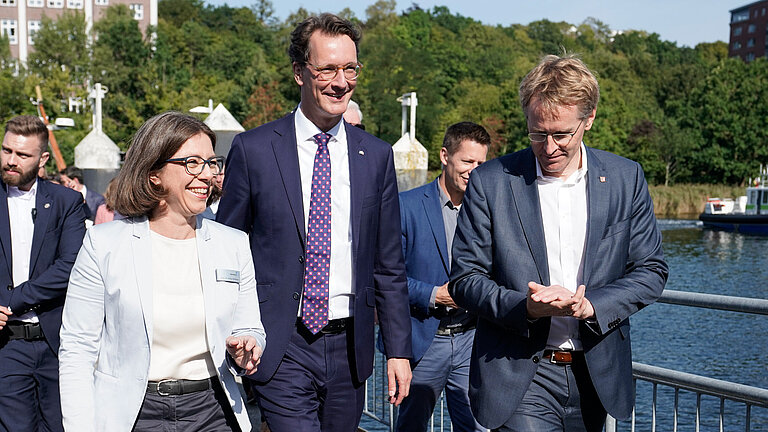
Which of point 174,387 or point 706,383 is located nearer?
point 174,387

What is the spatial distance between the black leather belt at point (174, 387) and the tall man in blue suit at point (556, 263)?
41.4 inches

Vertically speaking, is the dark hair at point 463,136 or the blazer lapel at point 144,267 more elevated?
the dark hair at point 463,136

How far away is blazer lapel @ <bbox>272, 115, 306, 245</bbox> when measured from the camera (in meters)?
3.96

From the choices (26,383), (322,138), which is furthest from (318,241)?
(26,383)

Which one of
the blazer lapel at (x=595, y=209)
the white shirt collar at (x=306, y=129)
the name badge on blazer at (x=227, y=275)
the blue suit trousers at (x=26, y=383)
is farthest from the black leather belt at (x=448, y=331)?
the blue suit trousers at (x=26, y=383)

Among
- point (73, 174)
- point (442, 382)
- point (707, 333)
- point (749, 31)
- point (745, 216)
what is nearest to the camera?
point (442, 382)

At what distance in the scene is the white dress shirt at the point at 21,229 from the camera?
5.43 m

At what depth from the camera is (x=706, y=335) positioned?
15.2 m

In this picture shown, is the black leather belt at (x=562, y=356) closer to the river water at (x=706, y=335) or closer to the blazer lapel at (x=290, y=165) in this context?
the blazer lapel at (x=290, y=165)

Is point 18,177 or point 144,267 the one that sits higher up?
point 18,177

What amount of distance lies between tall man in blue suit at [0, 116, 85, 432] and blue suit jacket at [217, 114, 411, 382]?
188 centimetres

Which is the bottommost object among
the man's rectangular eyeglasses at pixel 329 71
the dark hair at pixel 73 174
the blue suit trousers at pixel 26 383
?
the blue suit trousers at pixel 26 383

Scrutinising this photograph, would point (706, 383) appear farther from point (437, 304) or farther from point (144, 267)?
point (144, 267)

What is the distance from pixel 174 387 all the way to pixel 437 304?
2187 millimetres
